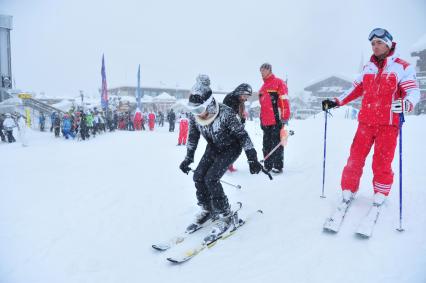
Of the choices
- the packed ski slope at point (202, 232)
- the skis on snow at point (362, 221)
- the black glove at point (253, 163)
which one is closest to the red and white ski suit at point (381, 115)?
the skis on snow at point (362, 221)

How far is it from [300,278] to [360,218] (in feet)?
3.87

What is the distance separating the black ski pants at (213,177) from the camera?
3193 millimetres

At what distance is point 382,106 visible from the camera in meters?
3.12

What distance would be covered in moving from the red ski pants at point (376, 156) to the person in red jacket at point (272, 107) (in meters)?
1.79

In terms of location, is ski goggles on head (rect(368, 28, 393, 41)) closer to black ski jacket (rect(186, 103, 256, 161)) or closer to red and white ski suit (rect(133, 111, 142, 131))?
black ski jacket (rect(186, 103, 256, 161))

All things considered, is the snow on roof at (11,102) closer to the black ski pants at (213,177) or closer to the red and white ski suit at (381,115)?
Answer: the black ski pants at (213,177)

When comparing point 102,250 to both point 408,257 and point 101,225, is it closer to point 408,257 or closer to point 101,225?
point 101,225

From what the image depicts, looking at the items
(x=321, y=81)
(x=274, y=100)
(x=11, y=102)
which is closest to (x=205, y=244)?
(x=274, y=100)

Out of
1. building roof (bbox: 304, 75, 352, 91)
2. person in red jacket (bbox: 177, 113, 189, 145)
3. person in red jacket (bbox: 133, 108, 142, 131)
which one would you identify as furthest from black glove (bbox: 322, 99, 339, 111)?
building roof (bbox: 304, 75, 352, 91)

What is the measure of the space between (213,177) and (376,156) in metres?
1.88

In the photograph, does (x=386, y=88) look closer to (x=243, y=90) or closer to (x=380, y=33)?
(x=380, y=33)

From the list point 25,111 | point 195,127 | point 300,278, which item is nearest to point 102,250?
point 195,127

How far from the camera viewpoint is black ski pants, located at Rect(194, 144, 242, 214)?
10.5 feet

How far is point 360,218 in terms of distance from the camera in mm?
3082
